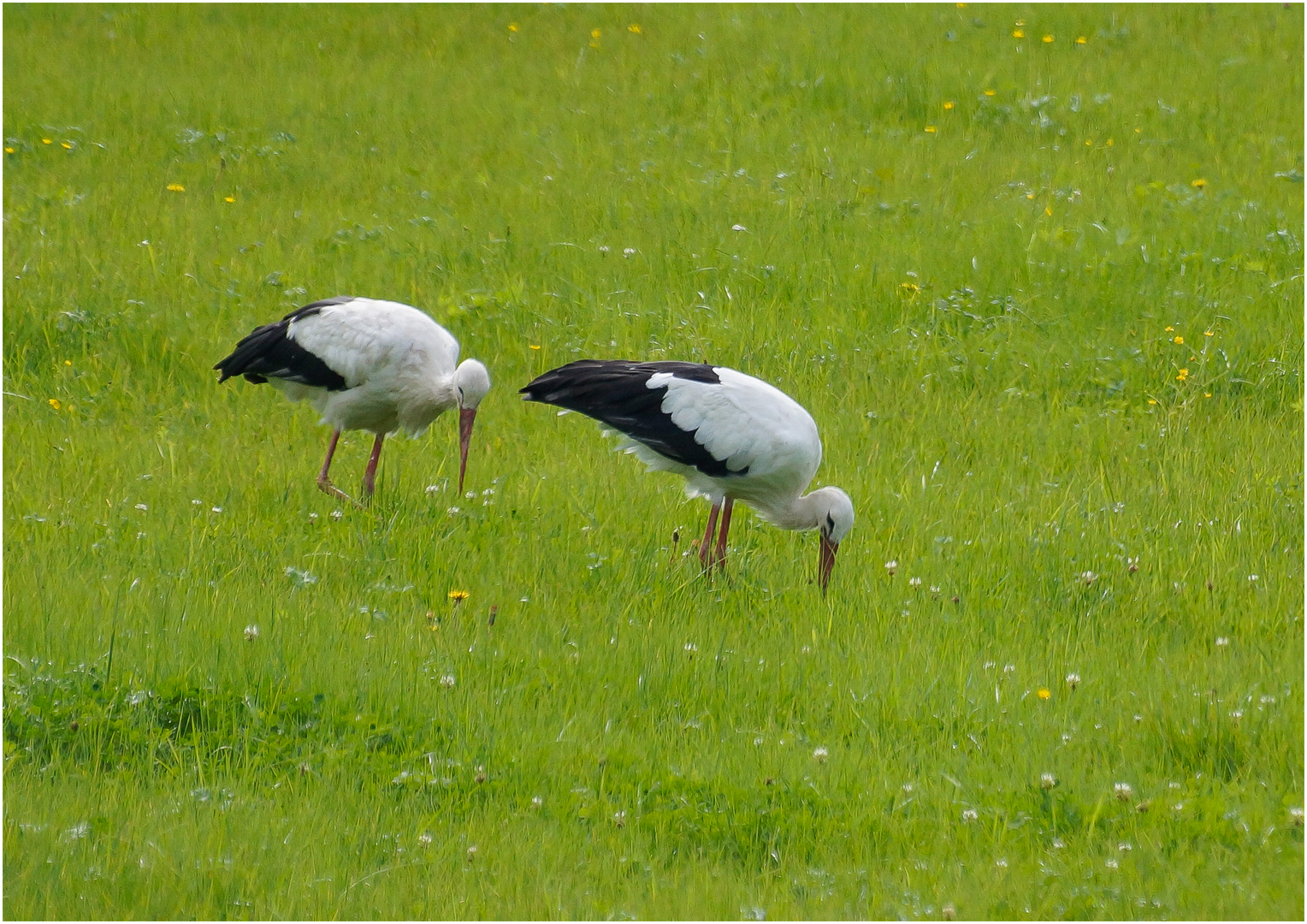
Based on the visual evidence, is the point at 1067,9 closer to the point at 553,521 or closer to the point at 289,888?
the point at 553,521

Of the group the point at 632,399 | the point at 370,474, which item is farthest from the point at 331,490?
the point at 632,399

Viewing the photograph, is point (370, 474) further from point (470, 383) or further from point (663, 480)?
point (663, 480)

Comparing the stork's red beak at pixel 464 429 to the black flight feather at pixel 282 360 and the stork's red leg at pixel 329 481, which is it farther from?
the black flight feather at pixel 282 360

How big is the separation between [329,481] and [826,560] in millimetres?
2583

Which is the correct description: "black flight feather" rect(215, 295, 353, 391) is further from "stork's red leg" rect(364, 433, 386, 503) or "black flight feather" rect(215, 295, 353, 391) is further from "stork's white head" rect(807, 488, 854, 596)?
"stork's white head" rect(807, 488, 854, 596)

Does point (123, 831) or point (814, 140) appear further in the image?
point (814, 140)

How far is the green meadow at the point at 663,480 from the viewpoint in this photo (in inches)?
168

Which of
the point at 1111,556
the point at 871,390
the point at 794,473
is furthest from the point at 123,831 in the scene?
the point at 871,390

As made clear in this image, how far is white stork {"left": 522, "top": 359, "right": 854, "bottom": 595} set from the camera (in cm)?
636

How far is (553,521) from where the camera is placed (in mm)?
6617

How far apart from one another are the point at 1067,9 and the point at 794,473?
→ 918 cm

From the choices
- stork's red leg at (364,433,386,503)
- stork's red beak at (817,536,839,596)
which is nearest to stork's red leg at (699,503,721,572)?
stork's red beak at (817,536,839,596)

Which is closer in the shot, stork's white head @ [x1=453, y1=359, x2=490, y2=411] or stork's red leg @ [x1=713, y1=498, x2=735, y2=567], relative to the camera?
stork's red leg @ [x1=713, y1=498, x2=735, y2=567]

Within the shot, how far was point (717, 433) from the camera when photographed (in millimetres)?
6422
